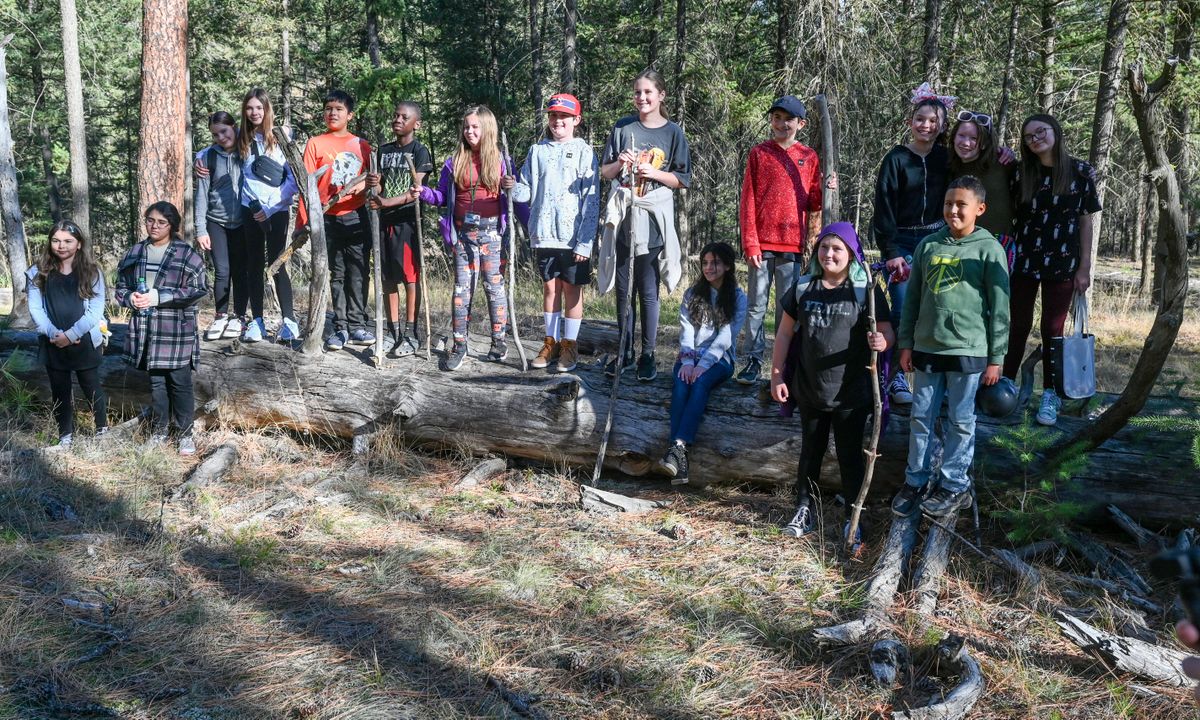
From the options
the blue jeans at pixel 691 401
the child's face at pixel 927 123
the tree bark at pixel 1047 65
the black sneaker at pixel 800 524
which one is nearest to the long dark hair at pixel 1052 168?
the child's face at pixel 927 123

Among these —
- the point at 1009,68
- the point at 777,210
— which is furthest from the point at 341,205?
the point at 1009,68

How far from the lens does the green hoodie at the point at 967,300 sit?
4.21m

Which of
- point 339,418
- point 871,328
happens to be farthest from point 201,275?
point 871,328

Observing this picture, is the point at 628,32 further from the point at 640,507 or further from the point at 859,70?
the point at 640,507

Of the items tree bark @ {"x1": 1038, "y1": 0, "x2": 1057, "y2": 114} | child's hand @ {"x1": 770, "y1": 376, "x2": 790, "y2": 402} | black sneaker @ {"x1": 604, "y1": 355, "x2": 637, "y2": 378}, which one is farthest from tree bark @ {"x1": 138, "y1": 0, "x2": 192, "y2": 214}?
tree bark @ {"x1": 1038, "y1": 0, "x2": 1057, "y2": 114}

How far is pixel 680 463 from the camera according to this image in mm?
5422

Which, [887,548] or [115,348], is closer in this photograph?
[887,548]

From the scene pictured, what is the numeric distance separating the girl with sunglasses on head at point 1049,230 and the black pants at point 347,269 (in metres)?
5.07

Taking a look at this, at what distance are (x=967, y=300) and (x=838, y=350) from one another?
0.75 metres

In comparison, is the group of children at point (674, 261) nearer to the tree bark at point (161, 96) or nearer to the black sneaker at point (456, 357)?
the black sneaker at point (456, 357)

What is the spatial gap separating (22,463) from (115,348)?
66.3 inches

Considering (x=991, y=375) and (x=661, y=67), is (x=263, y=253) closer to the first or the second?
(x=991, y=375)

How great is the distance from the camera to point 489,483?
20.2 ft

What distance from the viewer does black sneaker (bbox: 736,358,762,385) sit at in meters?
5.90
